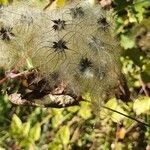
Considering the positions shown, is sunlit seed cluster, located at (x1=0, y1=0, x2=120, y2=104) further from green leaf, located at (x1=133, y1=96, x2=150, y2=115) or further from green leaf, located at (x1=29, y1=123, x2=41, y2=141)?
green leaf, located at (x1=29, y1=123, x2=41, y2=141)

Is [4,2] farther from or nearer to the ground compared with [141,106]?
farther from the ground

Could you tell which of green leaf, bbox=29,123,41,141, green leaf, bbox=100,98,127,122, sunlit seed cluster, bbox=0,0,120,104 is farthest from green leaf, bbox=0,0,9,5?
green leaf, bbox=29,123,41,141

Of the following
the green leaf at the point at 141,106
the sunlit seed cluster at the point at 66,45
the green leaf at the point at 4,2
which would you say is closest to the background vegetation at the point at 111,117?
the green leaf at the point at 141,106

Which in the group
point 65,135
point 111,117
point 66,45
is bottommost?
point 65,135

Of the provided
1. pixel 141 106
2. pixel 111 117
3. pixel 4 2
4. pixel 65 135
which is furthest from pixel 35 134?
pixel 4 2

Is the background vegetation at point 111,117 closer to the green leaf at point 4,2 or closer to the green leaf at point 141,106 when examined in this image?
the green leaf at point 141,106

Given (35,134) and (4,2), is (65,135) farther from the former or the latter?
(4,2)

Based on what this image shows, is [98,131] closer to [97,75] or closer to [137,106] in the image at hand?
[137,106]
